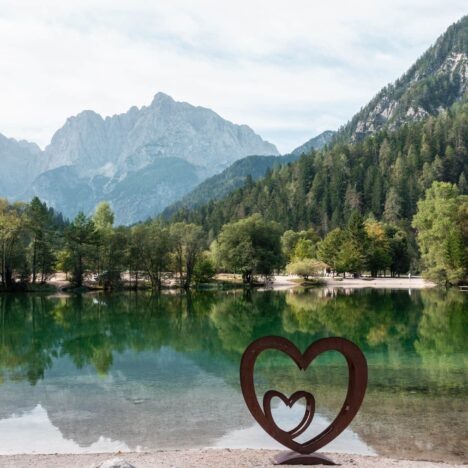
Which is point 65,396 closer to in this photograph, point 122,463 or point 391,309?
point 122,463

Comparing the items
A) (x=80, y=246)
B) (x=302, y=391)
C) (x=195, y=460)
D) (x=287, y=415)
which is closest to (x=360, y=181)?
(x=80, y=246)

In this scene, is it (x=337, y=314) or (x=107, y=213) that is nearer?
(x=337, y=314)

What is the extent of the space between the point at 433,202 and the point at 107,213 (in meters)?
58.3

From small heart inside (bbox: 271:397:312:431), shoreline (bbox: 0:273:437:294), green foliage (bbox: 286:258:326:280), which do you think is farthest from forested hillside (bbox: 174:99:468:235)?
small heart inside (bbox: 271:397:312:431)

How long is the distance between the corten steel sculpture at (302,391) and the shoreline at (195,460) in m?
0.47

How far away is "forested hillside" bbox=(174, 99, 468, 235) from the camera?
5276 inches

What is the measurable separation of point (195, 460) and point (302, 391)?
2380mm

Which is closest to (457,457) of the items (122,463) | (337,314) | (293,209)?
(122,463)

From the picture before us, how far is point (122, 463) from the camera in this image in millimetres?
7934

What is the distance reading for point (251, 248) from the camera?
78.9m

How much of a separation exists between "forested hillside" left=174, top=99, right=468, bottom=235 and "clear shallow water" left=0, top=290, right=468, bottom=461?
94.5 metres

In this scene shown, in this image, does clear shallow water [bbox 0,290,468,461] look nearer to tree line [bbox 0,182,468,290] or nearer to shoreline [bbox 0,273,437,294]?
tree line [bbox 0,182,468,290]

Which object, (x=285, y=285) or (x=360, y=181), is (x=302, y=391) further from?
(x=360, y=181)

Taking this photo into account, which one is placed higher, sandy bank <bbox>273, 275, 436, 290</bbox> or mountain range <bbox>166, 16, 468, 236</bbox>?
mountain range <bbox>166, 16, 468, 236</bbox>
